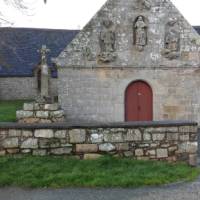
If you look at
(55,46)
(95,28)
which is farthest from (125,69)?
(55,46)

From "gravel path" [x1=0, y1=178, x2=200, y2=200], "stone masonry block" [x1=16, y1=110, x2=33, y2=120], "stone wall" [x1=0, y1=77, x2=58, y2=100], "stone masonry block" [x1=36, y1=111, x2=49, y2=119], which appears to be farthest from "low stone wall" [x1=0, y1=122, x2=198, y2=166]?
"stone wall" [x1=0, y1=77, x2=58, y2=100]

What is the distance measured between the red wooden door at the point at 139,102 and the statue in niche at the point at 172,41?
164cm

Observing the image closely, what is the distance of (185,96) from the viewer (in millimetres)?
15898

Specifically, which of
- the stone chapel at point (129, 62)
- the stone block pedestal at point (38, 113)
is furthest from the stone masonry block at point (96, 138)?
the stone chapel at point (129, 62)

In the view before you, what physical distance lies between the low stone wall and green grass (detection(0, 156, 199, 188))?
0.17m

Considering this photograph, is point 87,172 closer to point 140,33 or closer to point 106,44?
point 106,44

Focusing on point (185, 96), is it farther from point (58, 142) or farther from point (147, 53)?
point (58, 142)

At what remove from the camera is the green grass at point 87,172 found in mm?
6371

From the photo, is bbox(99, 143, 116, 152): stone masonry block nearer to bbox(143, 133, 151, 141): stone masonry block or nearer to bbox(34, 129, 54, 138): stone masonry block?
bbox(143, 133, 151, 141): stone masonry block

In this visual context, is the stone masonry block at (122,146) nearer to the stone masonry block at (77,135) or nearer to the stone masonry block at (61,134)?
the stone masonry block at (77,135)

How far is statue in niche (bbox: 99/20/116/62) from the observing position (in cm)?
1553

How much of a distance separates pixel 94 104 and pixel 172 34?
4.45 meters

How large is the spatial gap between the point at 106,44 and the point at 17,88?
620 inches

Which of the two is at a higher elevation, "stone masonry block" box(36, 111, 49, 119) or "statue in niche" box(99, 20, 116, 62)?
"statue in niche" box(99, 20, 116, 62)
